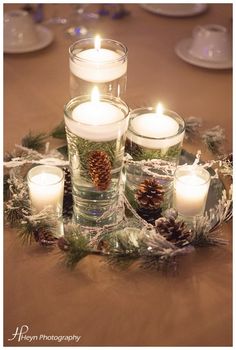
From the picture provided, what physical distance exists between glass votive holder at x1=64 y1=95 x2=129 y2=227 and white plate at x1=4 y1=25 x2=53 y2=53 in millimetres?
558

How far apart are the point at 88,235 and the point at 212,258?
6.5 inches

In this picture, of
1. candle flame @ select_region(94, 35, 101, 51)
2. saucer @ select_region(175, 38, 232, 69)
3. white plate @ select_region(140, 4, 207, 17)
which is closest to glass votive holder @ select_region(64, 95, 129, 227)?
candle flame @ select_region(94, 35, 101, 51)

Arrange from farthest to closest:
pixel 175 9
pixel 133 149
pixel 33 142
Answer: pixel 175 9
pixel 33 142
pixel 133 149

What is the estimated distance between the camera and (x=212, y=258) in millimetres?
693

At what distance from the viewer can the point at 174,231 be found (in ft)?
2.22

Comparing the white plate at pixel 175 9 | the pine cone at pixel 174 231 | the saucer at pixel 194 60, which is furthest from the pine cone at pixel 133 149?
the white plate at pixel 175 9

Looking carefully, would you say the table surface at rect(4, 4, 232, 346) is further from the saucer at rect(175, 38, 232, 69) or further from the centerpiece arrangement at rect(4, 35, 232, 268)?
the saucer at rect(175, 38, 232, 69)

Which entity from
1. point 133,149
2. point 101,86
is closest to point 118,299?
point 133,149

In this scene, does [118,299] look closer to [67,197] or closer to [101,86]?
[67,197]

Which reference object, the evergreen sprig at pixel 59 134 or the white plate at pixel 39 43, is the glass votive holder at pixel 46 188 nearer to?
the evergreen sprig at pixel 59 134

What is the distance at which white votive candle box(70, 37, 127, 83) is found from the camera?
784 mm

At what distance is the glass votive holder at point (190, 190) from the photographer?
71 centimetres

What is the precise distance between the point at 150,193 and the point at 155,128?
10 cm

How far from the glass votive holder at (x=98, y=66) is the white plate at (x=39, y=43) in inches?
16.6
